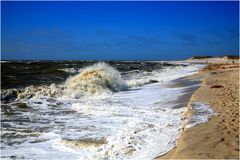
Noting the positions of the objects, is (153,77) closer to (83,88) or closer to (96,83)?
(96,83)

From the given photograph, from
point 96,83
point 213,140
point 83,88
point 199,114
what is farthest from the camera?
point 96,83

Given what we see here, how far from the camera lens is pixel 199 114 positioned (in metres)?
8.60

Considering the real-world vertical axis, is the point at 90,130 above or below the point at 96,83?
below

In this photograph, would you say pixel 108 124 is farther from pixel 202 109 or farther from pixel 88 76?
pixel 88 76

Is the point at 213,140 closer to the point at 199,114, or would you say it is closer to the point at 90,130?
the point at 199,114

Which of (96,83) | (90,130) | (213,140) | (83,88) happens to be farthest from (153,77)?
(213,140)

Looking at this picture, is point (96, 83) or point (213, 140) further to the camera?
point (96, 83)

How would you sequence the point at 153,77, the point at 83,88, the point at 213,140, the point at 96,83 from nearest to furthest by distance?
1. the point at 213,140
2. the point at 83,88
3. the point at 96,83
4. the point at 153,77

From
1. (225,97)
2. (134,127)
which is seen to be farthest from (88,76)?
(134,127)

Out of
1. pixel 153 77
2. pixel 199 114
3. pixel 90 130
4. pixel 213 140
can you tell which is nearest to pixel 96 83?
pixel 90 130

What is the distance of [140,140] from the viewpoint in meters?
7.04

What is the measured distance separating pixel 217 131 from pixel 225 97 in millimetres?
4911

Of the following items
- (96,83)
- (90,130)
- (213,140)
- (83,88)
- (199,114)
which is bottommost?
(90,130)

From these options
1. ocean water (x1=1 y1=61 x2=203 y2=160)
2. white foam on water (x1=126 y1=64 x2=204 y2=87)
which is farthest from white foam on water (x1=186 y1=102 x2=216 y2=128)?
white foam on water (x1=126 y1=64 x2=204 y2=87)
